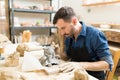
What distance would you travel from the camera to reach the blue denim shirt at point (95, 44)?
4.06ft

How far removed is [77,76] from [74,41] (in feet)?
1.91

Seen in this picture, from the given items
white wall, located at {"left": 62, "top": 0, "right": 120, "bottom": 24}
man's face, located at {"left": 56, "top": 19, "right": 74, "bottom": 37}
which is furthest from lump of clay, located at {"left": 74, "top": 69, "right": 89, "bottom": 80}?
white wall, located at {"left": 62, "top": 0, "right": 120, "bottom": 24}

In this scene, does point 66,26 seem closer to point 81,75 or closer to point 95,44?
point 95,44

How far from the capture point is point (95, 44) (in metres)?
1.30

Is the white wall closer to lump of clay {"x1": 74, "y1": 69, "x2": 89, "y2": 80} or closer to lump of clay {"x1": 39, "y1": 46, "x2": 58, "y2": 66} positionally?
lump of clay {"x1": 39, "y1": 46, "x2": 58, "y2": 66}

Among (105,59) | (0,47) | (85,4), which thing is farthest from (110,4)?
(0,47)

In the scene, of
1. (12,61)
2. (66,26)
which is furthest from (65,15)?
(12,61)

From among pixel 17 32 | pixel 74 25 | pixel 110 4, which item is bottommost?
pixel 17 32

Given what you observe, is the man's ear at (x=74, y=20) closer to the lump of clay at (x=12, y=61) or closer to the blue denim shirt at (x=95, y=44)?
the blue denim shirt at (x=95, y=44)

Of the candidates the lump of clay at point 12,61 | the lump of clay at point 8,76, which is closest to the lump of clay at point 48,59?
the lump of clay at point 12,61

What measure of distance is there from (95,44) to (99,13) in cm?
209

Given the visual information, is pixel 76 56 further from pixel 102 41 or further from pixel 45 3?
pixel 45 3

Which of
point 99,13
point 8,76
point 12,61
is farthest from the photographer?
point 99,13

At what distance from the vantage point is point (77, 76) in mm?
896
